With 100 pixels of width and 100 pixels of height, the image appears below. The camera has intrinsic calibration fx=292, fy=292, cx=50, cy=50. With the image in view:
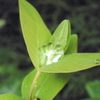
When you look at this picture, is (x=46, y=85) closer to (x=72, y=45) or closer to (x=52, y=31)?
(x=72, y=45)

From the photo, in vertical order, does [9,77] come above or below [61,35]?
below

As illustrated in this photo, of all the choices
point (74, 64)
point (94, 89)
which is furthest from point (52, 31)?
point (74, 64)

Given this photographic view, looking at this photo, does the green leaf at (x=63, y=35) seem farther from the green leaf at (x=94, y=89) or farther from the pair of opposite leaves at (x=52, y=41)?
the green leaf at (x=94, y=89)

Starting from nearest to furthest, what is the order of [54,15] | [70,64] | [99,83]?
1. [70,64]
2. [99,83]
3. [54,15]

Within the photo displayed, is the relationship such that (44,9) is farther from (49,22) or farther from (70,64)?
(70,64)

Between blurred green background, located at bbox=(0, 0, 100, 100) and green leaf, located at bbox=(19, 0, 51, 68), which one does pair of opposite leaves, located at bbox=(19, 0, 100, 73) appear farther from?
blurred green background, located at bbox=(0, 0, 100, 100)

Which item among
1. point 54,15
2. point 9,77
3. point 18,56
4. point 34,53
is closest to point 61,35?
point 34,53
